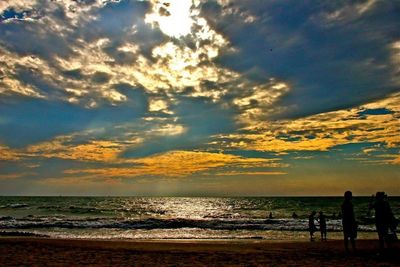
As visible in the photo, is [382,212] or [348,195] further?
[348,195]

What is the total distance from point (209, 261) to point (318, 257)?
475 cm

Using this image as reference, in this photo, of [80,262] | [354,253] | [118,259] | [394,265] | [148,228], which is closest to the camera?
[394,265]

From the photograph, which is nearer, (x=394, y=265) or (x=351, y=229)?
(x=394, y=265)

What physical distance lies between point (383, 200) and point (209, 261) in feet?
23.4

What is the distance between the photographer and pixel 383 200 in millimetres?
14789

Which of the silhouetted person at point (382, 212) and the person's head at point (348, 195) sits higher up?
the person's head at point (348, 195)

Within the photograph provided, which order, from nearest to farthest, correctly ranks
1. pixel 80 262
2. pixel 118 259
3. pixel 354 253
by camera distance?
pixel 80 262 < pixel 118 259 < pixel 354 253

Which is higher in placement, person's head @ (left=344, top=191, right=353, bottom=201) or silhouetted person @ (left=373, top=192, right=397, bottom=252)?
person's head @ (left=344, top=191, right=353, bottom=201)

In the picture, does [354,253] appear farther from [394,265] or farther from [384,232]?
[394,265]

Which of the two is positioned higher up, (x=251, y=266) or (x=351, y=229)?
(x=351, y=229)

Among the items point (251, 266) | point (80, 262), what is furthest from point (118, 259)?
point (251, 266)

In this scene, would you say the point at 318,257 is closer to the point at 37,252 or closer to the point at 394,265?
the point at 394,265

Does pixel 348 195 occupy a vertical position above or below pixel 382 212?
above

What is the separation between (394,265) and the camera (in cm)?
1305
